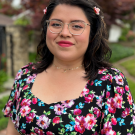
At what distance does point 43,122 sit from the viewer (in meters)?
1.28

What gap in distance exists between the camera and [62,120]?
1246mm

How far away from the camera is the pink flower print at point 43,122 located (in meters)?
1.27

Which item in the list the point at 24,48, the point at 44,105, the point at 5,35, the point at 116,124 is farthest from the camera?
the point at 24,48

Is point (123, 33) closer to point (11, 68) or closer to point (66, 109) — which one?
point (11, 68)

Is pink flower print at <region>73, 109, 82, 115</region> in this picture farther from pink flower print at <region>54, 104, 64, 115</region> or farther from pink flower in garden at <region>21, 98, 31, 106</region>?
pink flower in garden at <region>21, 98, 31, 106</region>

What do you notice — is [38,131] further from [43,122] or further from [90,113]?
[90,113]

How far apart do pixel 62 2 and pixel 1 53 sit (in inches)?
221

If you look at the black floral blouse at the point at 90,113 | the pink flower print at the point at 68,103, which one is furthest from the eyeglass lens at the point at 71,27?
the pink flower print at the point at 68,103

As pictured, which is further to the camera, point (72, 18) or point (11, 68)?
point (11, 68)

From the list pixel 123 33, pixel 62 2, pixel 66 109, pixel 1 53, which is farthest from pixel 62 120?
pixel 123 33

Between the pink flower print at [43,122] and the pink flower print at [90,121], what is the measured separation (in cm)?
27

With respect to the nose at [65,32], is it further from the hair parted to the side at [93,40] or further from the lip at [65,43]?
the hair parted to the side at [93,40]

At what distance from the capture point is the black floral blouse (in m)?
1.23

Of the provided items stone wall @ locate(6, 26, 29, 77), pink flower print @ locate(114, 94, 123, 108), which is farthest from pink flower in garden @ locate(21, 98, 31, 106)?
stone wall @ locate(6, 26, 29, 77)
